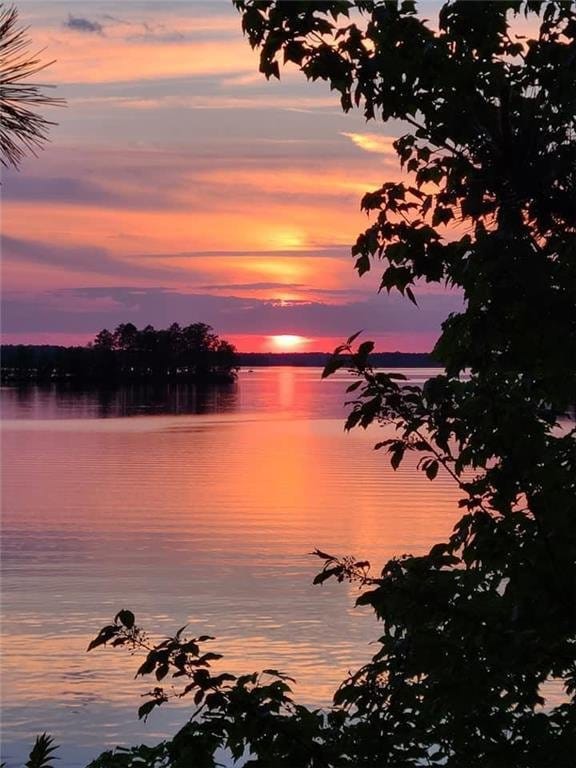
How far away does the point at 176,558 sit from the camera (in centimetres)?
3134

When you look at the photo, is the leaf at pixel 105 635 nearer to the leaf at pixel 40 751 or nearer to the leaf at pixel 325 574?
the leaf at pixel 325 574

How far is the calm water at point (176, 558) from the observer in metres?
18.0

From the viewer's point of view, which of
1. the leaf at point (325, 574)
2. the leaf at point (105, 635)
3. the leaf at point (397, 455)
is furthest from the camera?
the leaf at point (325, 574)

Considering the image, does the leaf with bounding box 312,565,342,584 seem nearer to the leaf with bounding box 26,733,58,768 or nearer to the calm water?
the leaf with bounding box 26,733,58,768

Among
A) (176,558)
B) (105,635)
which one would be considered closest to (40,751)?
(105,635)

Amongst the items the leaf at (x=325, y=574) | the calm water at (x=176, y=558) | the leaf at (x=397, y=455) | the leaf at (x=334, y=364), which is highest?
the leaf at (x=334, y=364)

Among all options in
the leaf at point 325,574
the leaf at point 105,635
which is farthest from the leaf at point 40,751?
the leaf at point 325,574

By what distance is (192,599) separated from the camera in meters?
25.4

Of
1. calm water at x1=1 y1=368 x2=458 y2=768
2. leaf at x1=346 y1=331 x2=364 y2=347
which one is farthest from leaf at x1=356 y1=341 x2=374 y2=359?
calm water at x1=1 y1=368 x2=458 y2=768

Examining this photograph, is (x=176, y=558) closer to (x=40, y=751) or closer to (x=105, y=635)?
(x=105, y=635)

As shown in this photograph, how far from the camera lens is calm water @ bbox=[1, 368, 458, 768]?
17953 mm

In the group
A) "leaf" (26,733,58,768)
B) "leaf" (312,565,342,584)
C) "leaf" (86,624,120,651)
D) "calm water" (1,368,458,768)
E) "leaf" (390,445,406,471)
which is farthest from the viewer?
"calm water" (1,368,458,768)

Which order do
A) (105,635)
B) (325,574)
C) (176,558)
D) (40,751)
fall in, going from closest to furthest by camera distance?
(40,751), (105,635), (325,574), (176,558)

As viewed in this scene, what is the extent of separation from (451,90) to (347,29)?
643mm
